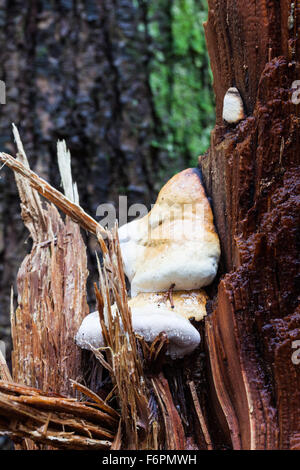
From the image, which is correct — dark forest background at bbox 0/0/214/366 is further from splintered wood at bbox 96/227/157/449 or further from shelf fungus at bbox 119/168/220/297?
splintered wood at bbox 96/227/157/449

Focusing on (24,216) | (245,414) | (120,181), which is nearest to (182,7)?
(120,181)

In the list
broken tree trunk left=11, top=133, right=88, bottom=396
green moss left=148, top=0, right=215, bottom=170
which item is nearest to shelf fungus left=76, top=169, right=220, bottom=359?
broken tree trunk left=11, top=133, right=88, bottom=396

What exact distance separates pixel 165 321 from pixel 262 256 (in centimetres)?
25

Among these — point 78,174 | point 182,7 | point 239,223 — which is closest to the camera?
point 239,223

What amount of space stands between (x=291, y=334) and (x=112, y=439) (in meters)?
0.43

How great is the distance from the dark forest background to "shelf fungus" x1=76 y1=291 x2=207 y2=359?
1066 millimetres

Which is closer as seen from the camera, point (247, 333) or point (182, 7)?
point (247, 333)

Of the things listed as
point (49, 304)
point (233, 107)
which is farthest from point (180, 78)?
point (49, 304)

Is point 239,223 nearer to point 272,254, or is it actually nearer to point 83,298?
point 272,254

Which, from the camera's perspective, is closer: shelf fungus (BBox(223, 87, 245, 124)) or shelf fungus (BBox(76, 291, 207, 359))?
shelf fungus (BBox(76, 291, 207, 359))

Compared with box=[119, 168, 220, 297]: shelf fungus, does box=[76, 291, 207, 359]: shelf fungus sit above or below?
below

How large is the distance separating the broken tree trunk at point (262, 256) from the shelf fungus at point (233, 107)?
0.03 metres

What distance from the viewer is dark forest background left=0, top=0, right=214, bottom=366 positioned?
2123 millimetres

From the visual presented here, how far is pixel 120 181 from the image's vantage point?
2.18 metres
